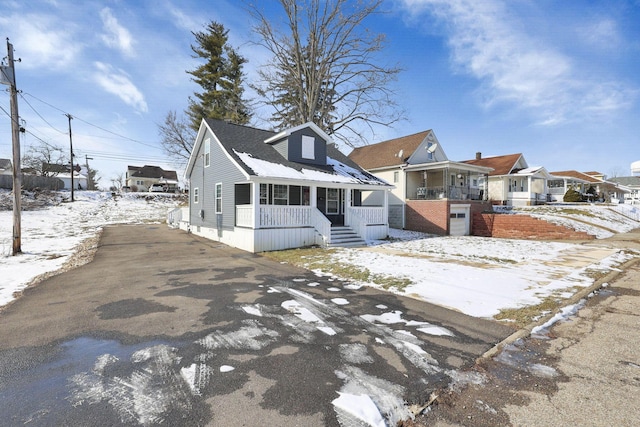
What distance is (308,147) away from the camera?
50.8ft

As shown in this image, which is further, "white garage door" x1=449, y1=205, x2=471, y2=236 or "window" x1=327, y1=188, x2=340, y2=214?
"white garage door" x1=449, y1=205, x2=471, y2=236

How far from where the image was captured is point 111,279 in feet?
23.7

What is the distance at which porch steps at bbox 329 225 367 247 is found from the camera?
13.0m

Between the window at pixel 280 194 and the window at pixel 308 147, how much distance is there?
2.10 m

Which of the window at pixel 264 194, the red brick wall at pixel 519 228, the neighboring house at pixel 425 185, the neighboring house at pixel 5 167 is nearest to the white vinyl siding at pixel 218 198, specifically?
the window at pixel 264 194

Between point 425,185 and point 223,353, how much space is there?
62.5 ft

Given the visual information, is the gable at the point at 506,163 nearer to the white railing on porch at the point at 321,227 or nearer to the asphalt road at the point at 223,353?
the white railing on porch at the point at 321,227

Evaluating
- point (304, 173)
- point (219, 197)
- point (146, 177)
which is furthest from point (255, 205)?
point (146, 177)

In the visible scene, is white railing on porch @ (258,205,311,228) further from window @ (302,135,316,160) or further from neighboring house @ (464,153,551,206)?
neighboring house @ (464,153,551,206)

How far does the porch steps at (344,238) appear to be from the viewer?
514 inches

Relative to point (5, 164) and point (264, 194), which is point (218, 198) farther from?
point (5, 164)

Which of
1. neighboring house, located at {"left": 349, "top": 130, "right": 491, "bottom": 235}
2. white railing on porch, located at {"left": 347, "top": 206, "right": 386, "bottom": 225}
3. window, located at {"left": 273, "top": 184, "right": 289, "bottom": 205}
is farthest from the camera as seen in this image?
neighboring house, located at {"left": 349, "top": 130, "right": 491, "bottom": 235}

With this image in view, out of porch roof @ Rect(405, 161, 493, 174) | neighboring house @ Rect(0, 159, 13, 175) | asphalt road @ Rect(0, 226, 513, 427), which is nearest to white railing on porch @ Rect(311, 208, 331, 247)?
asphalt road @ Rect(0, 226, 513, 427)

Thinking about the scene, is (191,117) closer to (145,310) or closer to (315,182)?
(315,182)
